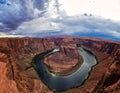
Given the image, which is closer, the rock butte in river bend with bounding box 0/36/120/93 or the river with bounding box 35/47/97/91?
the rock butte in river bend with bounding box 0/36/120/93

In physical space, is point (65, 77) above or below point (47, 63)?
below

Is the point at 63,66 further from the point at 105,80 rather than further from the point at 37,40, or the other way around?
the point at 105,80

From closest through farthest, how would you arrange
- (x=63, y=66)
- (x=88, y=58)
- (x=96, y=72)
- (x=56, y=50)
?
(x=96, y=72), (x=63, y=66), (x=88, y=58), (x=56, y=50)

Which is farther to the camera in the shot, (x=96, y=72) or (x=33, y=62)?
(x=33, y=62)

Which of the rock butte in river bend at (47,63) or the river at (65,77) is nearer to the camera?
the rock butte in river bend at (47,63)

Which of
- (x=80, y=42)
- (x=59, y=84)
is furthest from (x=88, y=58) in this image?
(x=59, y=84)

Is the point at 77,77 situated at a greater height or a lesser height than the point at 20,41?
lesser

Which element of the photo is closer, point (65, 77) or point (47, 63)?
point (65, 77)

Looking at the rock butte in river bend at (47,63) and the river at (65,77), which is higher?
the rock butte in river bend at (47,63)
